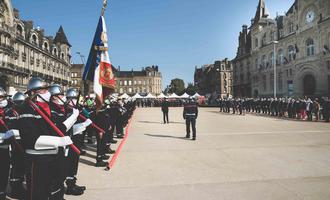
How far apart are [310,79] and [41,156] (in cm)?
4277

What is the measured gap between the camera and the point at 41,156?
3.66 meters

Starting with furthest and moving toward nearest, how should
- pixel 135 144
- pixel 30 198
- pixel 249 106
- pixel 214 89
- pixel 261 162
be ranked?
pixel 214 89, pixel 249 106, pixel 135 144, pixel 261 162, pixel 30 198

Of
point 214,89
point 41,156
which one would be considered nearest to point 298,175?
point 41,156

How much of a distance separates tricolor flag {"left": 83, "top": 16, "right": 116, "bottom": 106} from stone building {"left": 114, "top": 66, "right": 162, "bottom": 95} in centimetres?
11326

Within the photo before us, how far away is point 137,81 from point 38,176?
119 meters

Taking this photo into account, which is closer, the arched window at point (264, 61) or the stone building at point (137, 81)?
the arched window at point (264, 61)

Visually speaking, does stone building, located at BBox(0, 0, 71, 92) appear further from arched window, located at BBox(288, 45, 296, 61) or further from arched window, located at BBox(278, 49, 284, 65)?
arched window, located at BBox(278, 49, 284, 65)

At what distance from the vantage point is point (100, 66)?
22.4ft

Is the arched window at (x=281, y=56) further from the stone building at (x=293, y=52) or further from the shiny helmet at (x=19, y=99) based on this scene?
the shiny helmet at (x=19, y=99)

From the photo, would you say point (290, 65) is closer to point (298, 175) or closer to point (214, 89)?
point (298, 175)

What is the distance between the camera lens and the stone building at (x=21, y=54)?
41.4 metres

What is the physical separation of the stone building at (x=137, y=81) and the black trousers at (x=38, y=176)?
4596 inches

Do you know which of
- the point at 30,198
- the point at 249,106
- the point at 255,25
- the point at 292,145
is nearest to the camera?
the point at 30,198

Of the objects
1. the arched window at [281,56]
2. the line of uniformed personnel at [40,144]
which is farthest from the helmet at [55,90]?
the arched window at [281,56]
